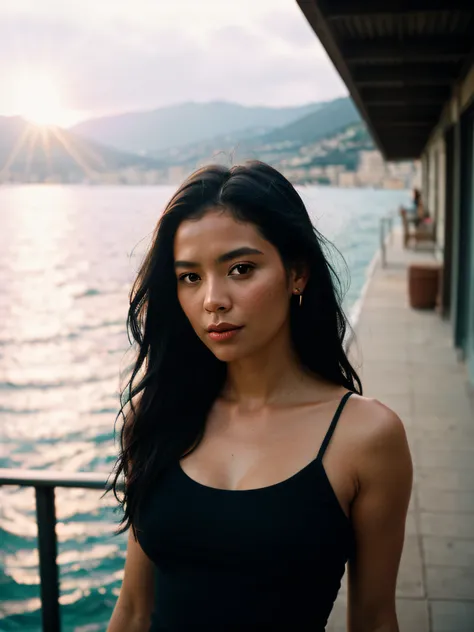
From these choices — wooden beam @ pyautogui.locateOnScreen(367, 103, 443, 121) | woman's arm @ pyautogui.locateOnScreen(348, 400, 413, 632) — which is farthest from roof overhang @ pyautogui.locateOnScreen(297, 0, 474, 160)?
woman's arm @ pyautogui.locateOnScreen(348, 400, 413, 632)

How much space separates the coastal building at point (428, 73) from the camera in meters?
5.26

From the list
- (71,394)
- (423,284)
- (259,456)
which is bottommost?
(71,394)

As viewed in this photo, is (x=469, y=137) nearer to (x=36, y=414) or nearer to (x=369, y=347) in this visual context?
(x=369, y=347)

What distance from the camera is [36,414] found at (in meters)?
16.1

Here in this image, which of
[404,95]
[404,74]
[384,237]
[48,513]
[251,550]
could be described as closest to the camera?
[251,550]

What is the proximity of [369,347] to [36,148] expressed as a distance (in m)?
34.0

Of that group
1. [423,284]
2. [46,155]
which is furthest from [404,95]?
[46,155]

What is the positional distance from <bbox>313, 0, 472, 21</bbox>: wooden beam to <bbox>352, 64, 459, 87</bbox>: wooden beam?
2488 millimetres

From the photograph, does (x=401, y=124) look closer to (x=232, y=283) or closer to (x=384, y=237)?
(x=384, y=237)

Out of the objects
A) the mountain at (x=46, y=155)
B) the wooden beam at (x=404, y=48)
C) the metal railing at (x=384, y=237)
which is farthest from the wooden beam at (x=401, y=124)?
the mountain at (x=46, y=155)

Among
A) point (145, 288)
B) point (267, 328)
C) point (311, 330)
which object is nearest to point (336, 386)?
point (311, 330)

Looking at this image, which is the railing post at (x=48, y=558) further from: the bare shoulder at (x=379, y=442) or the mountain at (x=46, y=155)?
the mountain at (x=46, y=155)

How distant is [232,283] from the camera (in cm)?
152

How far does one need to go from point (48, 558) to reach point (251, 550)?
825mm
